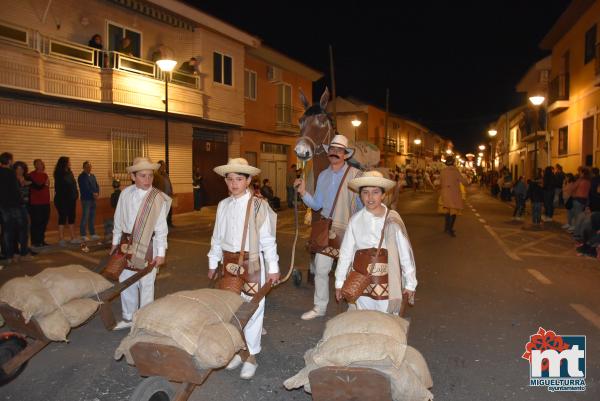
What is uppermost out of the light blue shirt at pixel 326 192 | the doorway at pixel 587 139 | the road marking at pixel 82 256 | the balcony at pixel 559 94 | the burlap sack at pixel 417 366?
the balcony at pixel 559 94

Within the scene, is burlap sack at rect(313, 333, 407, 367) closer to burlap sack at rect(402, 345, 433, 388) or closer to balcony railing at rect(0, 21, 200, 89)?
burlap sack at rect(402, 345, 433, 388)

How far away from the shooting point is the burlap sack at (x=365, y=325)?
2949mm

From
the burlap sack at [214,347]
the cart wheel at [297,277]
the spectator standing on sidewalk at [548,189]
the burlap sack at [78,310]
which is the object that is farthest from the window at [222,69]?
the burlap sack at [214,347]

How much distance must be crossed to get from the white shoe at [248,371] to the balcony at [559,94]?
2354 centimetres

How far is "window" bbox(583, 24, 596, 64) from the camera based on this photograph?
1977 cm

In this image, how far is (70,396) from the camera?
386 centimetres

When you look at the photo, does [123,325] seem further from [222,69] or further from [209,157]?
[222,69]

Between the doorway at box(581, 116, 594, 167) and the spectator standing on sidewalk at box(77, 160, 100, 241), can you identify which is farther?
the doorway at box(581, 116, 594, 167)

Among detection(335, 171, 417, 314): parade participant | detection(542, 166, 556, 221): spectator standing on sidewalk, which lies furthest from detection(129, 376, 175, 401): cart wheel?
detection(542, 166, 556, 221): spectator standing on sidewalk

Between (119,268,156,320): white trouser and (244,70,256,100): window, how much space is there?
1897cm

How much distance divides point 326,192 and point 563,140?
22.5 meters

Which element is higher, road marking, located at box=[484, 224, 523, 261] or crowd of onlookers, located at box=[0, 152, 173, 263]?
crowd of onlookers, located at box=[0, 152, 173, 263]

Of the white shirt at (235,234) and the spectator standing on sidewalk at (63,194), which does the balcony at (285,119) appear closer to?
the spectator standing on sidewalk at (63,194)

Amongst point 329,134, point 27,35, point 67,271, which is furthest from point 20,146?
point 67,271
